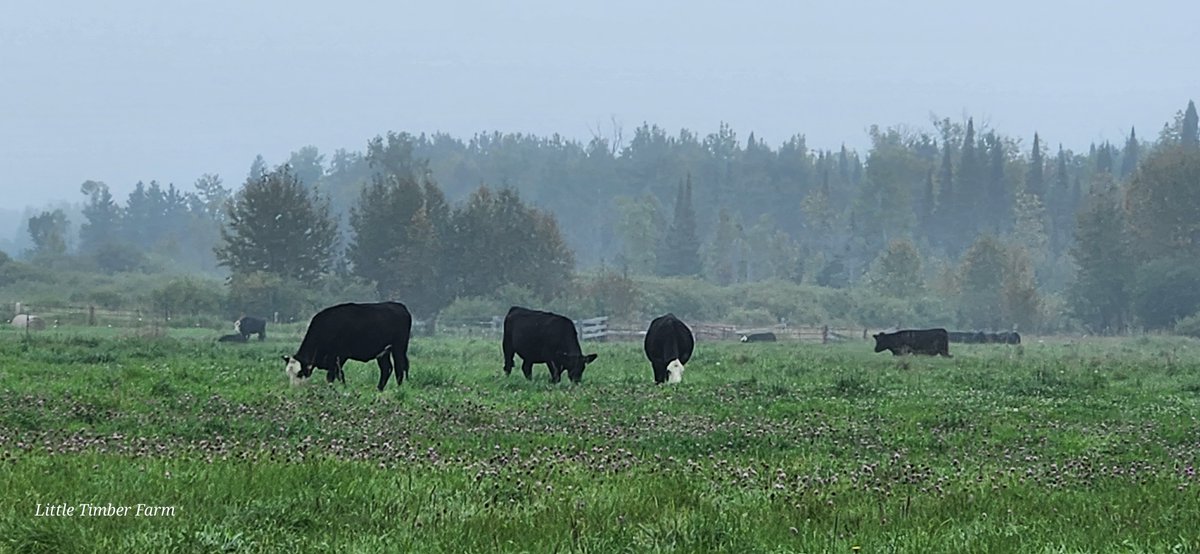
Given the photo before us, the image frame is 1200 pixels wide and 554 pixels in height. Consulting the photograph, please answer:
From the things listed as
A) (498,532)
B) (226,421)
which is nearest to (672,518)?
(498,532)

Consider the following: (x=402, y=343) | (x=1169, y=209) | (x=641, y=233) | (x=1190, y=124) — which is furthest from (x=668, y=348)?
(x=1190, y=124)

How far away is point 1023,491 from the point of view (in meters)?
10.7

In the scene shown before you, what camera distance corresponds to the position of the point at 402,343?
2605 cm

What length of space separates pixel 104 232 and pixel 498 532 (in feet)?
645

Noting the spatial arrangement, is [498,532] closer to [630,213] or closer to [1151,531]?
[1151,531]

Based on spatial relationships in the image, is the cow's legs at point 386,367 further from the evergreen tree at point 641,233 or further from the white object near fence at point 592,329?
the evergreen tree at point 641,233

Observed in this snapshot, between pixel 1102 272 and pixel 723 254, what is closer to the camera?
pixel 1102 272

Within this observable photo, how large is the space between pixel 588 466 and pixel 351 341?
558 inches

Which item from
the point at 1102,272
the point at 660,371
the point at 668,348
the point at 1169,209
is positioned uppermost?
the point at 1169,209

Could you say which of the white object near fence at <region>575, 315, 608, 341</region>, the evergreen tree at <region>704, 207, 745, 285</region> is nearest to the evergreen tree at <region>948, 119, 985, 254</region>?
the evergreen tree at <region>704, 207, 745, 285</region>

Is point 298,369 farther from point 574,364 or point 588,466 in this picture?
point 588,466

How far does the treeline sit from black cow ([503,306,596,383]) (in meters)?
49.3

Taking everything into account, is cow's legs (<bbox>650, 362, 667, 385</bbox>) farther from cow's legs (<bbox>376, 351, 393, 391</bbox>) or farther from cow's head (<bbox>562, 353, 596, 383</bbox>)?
cow's legs (<bbox>376, 351, 393, 391</bbox>)

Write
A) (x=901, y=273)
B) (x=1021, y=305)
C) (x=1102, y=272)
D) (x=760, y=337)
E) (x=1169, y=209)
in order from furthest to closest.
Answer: (x=901, y=273) → (x=1169, y=209) → (x=1021, y=305) → (x=1102, y=272) → (x=760, y=337)
